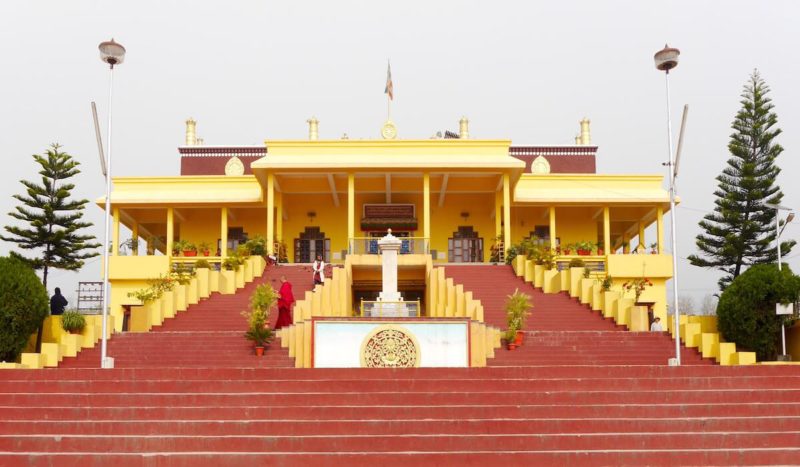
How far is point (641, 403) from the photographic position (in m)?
10.5

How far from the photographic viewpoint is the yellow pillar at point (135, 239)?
27938 mm

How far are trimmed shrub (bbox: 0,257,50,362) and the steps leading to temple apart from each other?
3.73 m

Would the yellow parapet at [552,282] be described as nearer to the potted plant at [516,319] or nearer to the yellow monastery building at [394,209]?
the yellow monastery building at [394,209]

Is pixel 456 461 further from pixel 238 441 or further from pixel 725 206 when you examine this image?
pixel 725 206

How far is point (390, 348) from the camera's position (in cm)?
1363

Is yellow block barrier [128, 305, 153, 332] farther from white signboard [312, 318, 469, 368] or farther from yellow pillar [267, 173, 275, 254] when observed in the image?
yellow pillar [267, 173, 275, 254]

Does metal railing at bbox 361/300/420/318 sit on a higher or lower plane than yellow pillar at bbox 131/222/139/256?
lower

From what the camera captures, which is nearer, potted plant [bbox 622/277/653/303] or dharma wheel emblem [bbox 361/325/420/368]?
dharma wheel emblem [bbox 361/325/420/368]

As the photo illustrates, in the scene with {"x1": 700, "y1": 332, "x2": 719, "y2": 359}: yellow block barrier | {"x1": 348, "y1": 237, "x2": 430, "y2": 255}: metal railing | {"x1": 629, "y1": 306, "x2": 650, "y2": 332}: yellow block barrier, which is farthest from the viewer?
{"x1": 348, "y1": 237, "x2": 430, "y2": 255}: metal railing

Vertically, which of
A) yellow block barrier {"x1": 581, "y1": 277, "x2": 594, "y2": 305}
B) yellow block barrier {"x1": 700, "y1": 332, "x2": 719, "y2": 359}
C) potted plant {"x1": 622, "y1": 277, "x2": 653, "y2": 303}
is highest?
potted plant {"x1": 622, "y1": 277, "x2": 653, "y2": 303}

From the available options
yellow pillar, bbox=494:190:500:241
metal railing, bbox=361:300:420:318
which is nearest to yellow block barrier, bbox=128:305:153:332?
metal railing, bbox=361:300:420:318

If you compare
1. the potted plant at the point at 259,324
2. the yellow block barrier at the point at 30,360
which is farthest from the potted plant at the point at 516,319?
the yellow block barrier at the point at 30,360

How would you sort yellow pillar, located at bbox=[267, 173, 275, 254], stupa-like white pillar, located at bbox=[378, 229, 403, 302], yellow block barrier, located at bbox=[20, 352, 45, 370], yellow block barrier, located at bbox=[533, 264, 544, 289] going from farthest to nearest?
yellow pillar, located at bbox=[267, 173, 275, 254], yellow block barrier, located at bbox=[533, 264, 544, 289], stupa-like white pillar, located at bbox=[378, 229, 403, 302], yellow block barrier, located at bbox=[20, 352, 45, 370]

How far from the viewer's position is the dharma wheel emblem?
1361cm
